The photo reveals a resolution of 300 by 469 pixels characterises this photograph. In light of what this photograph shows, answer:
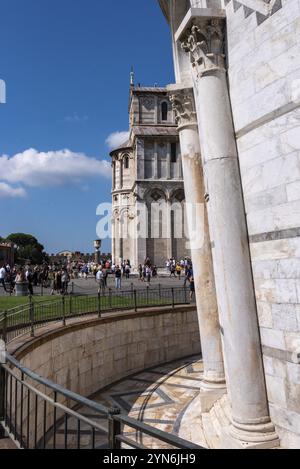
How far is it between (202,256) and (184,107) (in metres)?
3.20

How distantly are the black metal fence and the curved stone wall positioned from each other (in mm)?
476

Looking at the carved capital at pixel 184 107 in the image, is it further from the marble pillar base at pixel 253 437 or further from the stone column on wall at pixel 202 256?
the marble pillar base at pixel 253 437

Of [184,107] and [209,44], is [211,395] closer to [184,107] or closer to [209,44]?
[184,107]

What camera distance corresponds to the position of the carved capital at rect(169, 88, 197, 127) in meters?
8.17

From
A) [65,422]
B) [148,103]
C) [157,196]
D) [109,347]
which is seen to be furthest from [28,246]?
[65,422]

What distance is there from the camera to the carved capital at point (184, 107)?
322 inches

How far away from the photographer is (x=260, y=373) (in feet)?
17.9

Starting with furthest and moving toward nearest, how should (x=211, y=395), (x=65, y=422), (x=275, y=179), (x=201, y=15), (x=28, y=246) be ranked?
(x=28, y=246) < (x=211, y=395) < (x=201, y=15) < (x=275, y=179) < (x=65, y=422)

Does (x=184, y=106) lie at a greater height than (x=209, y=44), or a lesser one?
greater

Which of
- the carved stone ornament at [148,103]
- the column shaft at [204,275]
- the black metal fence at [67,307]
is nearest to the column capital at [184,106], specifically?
the column shaft at [204,275]

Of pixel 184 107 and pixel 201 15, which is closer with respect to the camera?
pixel 201 15

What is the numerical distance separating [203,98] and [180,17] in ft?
10.2

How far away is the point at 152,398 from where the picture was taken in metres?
10.3
